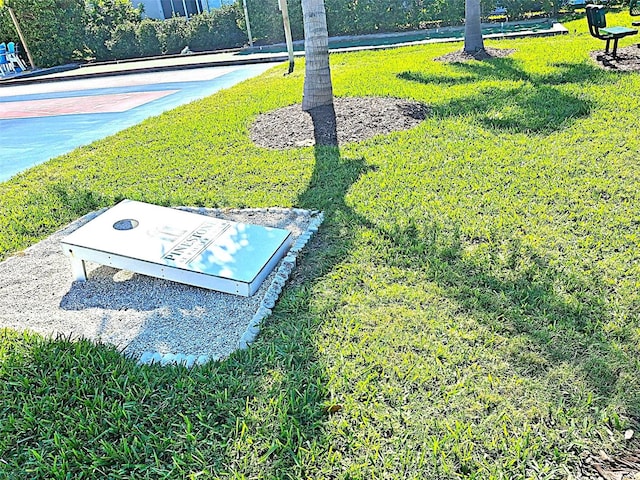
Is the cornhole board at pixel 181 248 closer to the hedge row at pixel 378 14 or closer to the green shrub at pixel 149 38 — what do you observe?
the hedge row at pixel 378 14

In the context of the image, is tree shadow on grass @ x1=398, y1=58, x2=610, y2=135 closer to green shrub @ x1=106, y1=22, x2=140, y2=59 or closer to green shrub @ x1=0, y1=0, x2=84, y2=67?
green shrub @ x1=106, y1=22, x2=140, y2=59

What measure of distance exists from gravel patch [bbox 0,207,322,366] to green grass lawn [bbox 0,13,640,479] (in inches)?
5.5

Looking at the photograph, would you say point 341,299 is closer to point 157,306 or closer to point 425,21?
point 157,306

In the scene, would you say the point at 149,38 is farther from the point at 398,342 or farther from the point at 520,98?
the point at 398,342

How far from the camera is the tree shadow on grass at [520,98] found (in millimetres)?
6174

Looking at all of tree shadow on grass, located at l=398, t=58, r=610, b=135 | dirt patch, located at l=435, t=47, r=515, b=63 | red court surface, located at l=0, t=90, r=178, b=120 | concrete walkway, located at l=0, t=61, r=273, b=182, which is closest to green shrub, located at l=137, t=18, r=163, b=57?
concrete walkway, located at l=0, t=61, r=273, b=182

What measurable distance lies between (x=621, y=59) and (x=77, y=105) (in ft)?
39.5

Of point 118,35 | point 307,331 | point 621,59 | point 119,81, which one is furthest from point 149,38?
point 307,331

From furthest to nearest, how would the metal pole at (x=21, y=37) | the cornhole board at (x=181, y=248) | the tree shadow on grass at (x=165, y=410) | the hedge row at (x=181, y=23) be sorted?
the hedge row at (x=181, y=23)
the metal pole at (x=21, y=37)
the cornhole board at (x=181, y=248)
the tree shadow on grass at (x=165, y=410)

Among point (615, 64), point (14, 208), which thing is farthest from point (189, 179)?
point (615, 64)

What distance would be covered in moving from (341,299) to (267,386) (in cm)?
87

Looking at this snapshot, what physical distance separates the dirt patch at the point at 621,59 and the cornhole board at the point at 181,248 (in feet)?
24.4

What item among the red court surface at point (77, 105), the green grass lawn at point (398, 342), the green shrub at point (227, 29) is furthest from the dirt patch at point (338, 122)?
the green shrub at point (227, 29)

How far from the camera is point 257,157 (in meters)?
6.13
